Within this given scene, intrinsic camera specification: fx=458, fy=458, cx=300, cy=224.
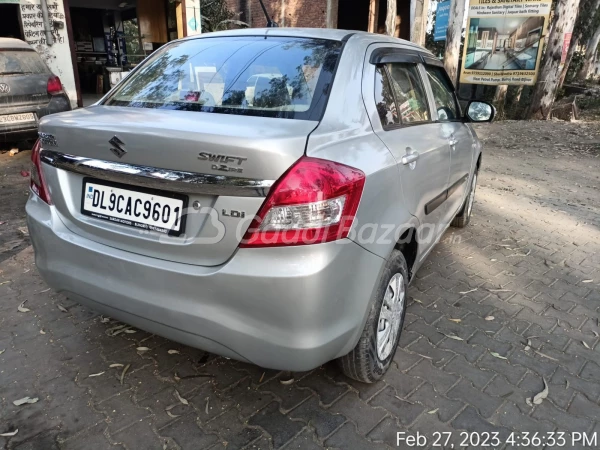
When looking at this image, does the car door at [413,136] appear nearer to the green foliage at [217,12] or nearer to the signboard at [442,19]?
the signboard at [442,19]

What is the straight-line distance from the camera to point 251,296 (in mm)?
1730

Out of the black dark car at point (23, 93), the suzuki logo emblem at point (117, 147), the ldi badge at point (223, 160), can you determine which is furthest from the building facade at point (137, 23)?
the ldi badge at point (223, 160)

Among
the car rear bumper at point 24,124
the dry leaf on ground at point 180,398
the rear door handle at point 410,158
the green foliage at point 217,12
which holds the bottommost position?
the dry leaf on ground at point 180,398

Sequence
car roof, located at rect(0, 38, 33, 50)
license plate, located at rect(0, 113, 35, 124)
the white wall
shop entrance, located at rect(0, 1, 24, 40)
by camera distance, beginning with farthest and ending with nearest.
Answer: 1. shop entrance, located at rect(0, 1, 24, 40)
2. the white wall
3. car roof, located at rect(0, 38, 33, 50)
4. license plate, located at rect(0, 113, 35, 124)

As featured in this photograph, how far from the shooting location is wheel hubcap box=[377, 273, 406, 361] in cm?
231

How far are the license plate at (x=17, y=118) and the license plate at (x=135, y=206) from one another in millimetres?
5113

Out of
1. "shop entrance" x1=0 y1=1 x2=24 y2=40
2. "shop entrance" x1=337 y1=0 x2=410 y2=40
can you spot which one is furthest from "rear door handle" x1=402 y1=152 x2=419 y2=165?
"shop entrance" x1=337 y1=0 x2=410 y2=40

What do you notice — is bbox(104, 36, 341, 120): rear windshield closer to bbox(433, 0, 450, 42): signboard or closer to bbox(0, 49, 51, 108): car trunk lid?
bbox(0, 49, 51, 108): car trunk lid

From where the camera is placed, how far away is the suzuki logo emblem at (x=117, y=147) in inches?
73.9

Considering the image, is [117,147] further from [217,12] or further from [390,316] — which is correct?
[217,12]

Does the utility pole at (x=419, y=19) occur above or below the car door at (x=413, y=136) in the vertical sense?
above

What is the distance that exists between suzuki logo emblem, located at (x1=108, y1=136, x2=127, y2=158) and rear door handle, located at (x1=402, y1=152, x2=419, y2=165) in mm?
1317

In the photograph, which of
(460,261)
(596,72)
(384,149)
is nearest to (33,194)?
(384,149)

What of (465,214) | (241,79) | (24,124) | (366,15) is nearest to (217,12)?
(366,15)
